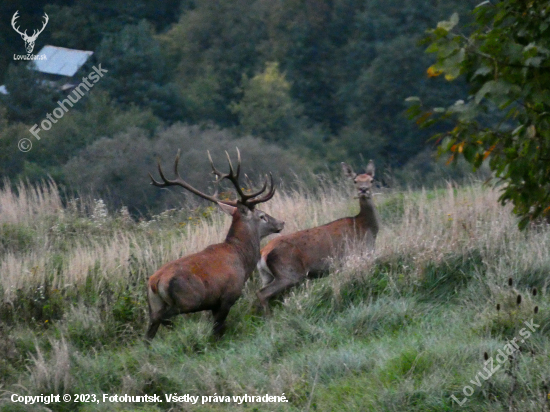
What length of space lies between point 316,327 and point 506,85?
4281 millimetres

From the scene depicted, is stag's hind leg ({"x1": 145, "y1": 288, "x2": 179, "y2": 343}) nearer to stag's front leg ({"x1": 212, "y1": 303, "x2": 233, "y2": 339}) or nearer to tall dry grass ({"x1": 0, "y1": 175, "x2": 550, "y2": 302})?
stag's front leg ({"x1": 212, "y1": 303, "x2": 233, "y2": 339})

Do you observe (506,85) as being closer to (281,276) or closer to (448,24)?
(448,24)

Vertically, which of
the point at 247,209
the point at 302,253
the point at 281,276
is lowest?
the point at 281,276

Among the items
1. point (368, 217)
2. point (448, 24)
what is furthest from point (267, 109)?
point (448, 24)

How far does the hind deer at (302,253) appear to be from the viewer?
8.95m

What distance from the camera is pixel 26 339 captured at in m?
7.76

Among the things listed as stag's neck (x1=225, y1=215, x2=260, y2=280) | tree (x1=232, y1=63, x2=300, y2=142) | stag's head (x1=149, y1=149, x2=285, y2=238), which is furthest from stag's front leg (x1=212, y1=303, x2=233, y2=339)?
tree (x1=232, y1=63, x2=300, y2=142)

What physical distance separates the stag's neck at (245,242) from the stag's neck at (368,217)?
149cm

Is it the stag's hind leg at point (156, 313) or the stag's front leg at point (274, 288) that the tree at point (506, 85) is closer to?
the stag's hind leg at point (156, 313)

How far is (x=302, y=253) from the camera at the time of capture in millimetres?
9180

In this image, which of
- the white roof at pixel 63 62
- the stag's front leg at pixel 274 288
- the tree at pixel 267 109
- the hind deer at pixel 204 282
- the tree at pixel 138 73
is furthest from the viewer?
the tree at pixel 267 109

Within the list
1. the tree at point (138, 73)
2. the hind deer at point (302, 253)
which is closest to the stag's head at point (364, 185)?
the hind deer at point (302, 253)

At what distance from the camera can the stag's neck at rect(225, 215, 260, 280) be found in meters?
8.73

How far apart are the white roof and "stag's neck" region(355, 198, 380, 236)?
31194 millimetres
